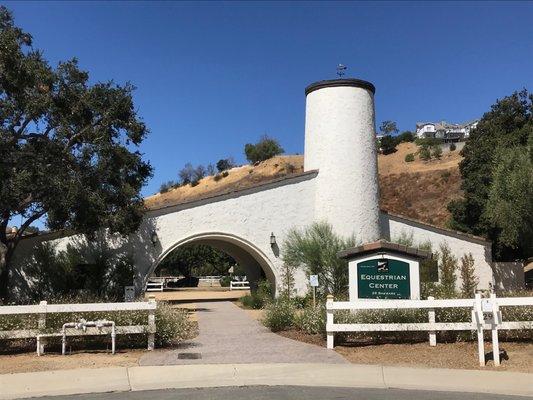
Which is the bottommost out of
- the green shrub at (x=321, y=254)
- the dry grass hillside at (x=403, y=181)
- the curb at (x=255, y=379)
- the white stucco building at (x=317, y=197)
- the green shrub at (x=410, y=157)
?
the curb at (x=255, y=379)

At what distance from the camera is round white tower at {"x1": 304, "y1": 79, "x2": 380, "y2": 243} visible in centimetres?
2552

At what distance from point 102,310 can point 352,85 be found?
17118mm

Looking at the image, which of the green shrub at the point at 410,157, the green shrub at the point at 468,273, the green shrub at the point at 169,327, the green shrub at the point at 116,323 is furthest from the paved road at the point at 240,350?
the green shrub at the point at 410,157

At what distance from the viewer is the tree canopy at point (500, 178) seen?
71.3 feet

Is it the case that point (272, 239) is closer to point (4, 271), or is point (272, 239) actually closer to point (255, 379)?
point (4, 271)

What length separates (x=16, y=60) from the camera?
50.6 feet

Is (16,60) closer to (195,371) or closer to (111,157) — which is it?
(111,157)

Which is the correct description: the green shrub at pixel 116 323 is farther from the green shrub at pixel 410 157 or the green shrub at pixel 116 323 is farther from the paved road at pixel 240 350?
the green shrub at pixel 410 157

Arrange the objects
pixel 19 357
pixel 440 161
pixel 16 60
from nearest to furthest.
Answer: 1. pixel 19 357
2. pixel 16 60
3. pixel 440 161

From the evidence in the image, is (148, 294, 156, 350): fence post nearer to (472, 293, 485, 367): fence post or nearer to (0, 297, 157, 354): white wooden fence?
(0, 297, 157, 354): white wooden fence

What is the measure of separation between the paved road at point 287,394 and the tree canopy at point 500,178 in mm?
A: 14386

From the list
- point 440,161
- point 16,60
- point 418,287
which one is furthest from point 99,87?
point 440,161

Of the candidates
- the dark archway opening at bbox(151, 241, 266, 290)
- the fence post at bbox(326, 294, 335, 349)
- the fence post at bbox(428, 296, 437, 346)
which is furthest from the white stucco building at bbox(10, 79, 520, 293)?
the dark archway opening at bbox(151, 241, 266, 290)

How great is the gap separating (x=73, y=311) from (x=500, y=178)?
54.9 feet
